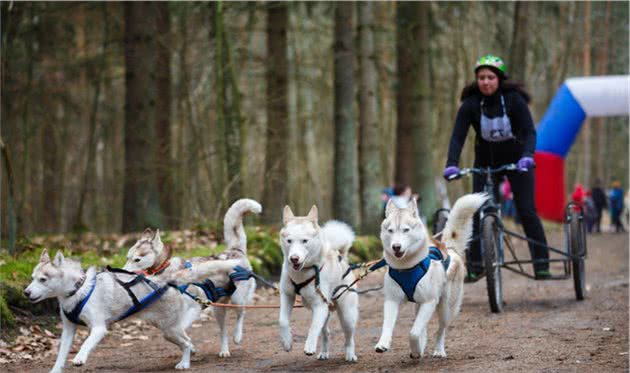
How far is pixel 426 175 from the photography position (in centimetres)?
2178

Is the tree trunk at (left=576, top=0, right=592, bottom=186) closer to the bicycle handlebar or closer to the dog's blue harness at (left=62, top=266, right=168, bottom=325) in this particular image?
the bicycle handlebar

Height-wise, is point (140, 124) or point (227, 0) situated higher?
A: point (227, 0)

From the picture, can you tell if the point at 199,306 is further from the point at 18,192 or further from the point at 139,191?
the point at 18,192

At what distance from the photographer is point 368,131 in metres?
19.8

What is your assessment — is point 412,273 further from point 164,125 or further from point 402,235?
point 164,125

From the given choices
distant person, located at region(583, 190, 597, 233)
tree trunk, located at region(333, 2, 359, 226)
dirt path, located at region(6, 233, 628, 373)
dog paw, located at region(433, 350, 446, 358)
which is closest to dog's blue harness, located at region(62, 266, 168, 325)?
dirt path, located at region(6, 233, 628, 373)

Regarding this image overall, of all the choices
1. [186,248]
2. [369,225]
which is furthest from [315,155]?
[186,248]

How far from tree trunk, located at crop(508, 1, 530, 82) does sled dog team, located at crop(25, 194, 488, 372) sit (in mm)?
19275

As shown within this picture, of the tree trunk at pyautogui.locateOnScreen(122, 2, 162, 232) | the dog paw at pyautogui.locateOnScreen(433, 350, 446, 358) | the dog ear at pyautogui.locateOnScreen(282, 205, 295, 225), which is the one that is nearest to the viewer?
the dog ear at pyautogui.locateOnScreen(282, 205, 295, 225)

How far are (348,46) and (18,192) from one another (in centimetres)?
908

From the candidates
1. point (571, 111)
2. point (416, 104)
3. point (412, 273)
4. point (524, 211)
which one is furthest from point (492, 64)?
point (571, 111)

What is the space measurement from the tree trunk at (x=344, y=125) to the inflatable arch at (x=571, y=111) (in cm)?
1020

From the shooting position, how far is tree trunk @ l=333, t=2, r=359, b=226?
1866cm

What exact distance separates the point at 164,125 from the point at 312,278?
13.7 meters
